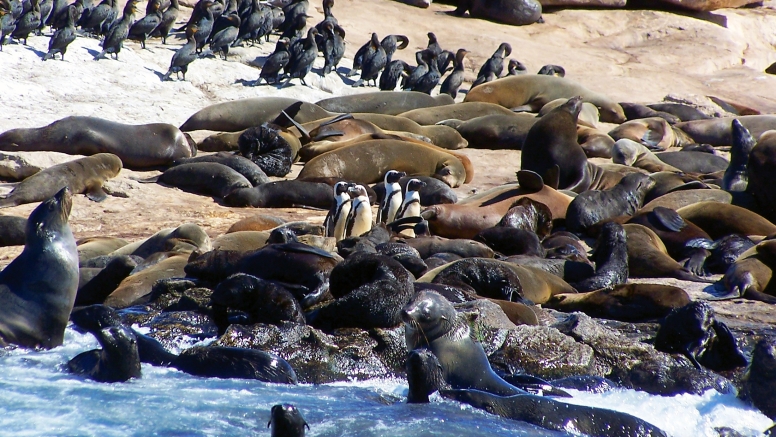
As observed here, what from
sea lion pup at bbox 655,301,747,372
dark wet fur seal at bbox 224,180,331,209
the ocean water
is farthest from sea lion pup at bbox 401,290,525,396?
dark wet fur seal at bbox 224,180,331,209

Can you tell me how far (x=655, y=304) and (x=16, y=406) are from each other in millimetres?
3779

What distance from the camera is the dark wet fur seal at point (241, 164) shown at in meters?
10.1

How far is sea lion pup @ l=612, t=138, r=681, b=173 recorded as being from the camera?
467 inches

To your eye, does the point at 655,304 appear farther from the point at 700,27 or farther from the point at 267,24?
the point at 700,27

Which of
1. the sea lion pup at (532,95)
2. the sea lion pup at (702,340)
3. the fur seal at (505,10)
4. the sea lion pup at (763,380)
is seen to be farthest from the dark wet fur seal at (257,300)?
the fur seal at (505,10)

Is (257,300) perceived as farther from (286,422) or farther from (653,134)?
(653,134)

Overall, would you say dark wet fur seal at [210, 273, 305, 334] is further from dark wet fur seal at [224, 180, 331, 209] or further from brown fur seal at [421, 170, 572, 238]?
dark wet fur seal at [224, 180, 331, 209]

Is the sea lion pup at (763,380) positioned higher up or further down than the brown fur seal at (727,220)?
higher up

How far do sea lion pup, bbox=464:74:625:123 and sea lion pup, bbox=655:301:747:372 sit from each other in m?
10.9

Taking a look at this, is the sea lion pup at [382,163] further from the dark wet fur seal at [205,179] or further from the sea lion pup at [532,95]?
the sea lion pup at [532,95]

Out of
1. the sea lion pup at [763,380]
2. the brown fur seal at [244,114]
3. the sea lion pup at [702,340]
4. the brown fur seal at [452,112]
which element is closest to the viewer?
the sea lion pup at [763,380]

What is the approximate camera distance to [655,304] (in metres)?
5.70

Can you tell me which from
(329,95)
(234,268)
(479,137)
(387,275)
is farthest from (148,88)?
(387,275)

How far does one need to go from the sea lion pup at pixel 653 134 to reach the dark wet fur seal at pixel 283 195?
233 inches
